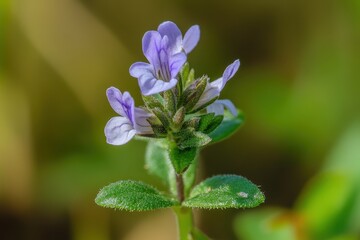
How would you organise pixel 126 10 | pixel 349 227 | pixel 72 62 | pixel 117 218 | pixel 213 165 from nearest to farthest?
pixel 349 227 < pixel 117 218 < pixel 213 165 < pixel 72 62 < pixel 126 10

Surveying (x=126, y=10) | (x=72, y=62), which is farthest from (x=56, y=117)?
(x=126, y=10)

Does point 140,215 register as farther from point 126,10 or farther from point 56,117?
point 126,10

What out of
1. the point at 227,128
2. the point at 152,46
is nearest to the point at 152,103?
the point at 152,46

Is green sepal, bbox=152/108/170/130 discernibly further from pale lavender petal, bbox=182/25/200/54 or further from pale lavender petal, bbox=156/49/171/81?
pale lavender petal, bbox=182/25/200/54

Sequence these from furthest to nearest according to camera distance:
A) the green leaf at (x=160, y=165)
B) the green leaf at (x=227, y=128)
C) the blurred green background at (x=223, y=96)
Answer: the blurred green background at (x=223, y=96)
the green leaf at (x=160, y=165)
the green leaf at (x=227, y=128)

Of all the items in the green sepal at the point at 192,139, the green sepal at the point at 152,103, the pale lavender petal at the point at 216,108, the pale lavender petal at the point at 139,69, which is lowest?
the green sepal at the point at 192,139

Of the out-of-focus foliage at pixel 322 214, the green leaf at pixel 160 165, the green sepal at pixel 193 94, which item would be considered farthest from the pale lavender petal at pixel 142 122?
the out-of-focus foliage at pixel 322 214

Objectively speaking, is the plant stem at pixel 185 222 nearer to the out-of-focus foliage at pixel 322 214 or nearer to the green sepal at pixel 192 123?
the green sepal at pixel 192 123
